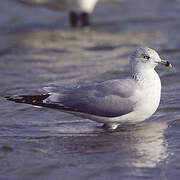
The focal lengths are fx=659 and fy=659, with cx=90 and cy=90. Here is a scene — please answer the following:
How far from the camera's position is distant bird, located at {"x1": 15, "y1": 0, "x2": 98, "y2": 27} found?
1223 cm

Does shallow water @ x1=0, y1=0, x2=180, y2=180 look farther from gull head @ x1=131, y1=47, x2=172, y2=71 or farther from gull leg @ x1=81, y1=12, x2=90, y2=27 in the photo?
gull head @ x1=131, y1=47, x2=172, y2=71

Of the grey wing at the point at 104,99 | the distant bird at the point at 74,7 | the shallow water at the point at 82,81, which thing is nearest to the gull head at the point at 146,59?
the grey wing at the point at 104,99

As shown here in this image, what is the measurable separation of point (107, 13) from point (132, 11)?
52 centimetres

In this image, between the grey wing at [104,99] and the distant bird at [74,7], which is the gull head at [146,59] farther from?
the distant bird at [74,7]

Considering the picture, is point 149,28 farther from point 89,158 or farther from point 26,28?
point 89,158

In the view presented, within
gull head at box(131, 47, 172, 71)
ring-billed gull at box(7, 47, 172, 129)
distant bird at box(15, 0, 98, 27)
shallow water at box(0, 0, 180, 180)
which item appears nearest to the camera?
shallow water at box(0, 0, 180, 180)

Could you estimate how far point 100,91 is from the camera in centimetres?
581

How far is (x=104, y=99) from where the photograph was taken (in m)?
5.81

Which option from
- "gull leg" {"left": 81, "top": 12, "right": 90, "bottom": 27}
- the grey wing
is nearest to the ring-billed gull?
the grey wing

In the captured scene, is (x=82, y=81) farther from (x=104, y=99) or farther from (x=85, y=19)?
(x=85, y=19)

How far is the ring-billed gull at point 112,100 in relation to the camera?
5.73 meters

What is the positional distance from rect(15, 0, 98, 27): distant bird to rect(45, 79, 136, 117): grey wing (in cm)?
649

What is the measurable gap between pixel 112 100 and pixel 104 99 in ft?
0.23

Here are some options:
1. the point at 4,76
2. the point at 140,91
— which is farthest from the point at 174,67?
the point at 140,91
